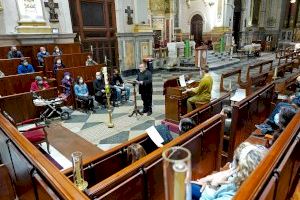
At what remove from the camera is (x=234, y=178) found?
6.14 ft

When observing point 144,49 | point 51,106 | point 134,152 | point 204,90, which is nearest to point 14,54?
point 51,106

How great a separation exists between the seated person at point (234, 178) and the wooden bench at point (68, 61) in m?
7.08

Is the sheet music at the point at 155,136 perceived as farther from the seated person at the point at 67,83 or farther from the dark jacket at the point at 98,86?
the seated person at the point at 67,83

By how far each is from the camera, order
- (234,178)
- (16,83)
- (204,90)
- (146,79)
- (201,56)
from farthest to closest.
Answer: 1. (201,56)
2. (16,83)
3. (146,79)
4. (204,90)
5. (234,178)

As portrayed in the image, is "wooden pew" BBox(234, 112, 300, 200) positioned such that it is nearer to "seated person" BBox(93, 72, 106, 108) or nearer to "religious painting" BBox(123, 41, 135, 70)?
"seated person" BBox(93, 72, 106, 108)

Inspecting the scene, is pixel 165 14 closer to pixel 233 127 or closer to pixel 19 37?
pixel 19 37

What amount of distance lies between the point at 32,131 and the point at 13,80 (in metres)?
3.25

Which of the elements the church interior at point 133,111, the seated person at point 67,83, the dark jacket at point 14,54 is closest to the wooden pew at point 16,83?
the church interior at point 133,111

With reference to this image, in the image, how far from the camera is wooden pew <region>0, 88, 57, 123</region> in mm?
5547

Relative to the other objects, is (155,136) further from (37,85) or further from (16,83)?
(16,83)

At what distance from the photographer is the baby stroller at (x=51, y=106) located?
583cm

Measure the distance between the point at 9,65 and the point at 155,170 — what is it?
7191 millimetres

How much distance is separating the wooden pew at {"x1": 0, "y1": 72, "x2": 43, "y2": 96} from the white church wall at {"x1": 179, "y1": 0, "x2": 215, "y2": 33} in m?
14.4

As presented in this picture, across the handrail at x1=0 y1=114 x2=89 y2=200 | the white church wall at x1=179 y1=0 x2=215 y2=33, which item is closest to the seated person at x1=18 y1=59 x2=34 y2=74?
the handrail at x1=0 y1=114 x2=89 y2=200
